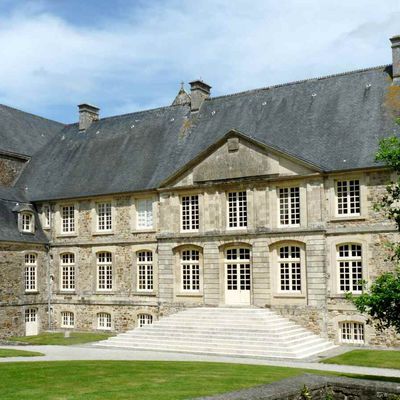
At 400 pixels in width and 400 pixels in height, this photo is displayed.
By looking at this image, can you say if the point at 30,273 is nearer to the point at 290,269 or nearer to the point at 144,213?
the point at 144,213

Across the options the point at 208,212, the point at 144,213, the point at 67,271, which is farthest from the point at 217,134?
the point at 67,271

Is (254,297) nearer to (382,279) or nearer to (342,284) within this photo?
(342,284)

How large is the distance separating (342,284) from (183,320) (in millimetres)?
6470

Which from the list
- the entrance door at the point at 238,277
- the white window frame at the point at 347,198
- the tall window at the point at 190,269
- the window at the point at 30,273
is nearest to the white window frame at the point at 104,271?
the window at the point at 30,273

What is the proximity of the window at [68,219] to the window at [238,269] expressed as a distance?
8877mm

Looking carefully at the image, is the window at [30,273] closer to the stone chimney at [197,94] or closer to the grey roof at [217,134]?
the grey roof at [217,134]

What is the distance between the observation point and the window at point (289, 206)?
25859 mm

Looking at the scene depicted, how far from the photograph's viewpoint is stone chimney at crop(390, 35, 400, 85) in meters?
26.5

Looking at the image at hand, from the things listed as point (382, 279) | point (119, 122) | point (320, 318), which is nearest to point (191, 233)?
point (320, 318)

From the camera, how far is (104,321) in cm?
3056

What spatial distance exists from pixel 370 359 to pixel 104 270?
14.3 m

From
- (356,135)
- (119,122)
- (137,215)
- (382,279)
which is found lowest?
(382,279)

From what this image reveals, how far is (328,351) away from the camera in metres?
23.1

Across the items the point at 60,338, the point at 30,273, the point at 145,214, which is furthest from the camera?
the point at 30,273
